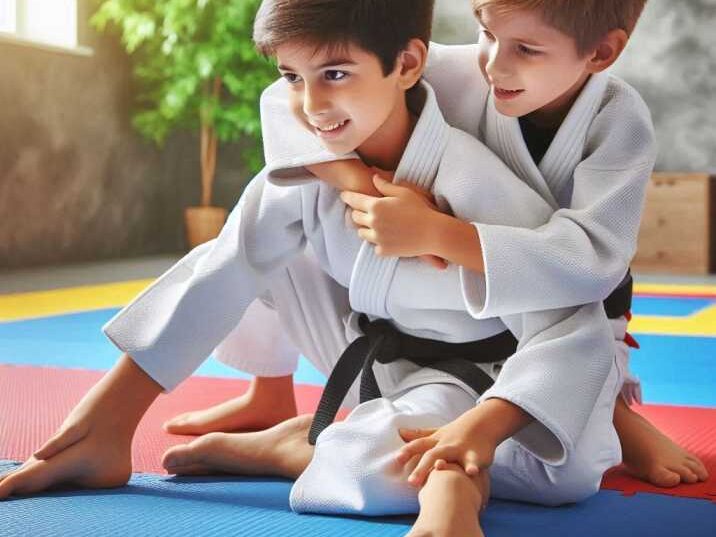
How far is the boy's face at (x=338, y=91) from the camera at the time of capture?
1.42m

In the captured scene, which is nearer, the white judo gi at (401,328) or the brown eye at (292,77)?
the white judo gi at (401,328)

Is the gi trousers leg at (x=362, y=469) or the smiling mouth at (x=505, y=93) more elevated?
the smiling mouth at (x=505, y=93)

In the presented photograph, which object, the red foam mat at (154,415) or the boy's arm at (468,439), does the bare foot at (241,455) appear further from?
the boy's arm at (468,439)

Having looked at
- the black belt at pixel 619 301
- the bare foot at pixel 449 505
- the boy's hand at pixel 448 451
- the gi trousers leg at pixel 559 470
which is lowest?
the gi trousers leg at pixel 559 470

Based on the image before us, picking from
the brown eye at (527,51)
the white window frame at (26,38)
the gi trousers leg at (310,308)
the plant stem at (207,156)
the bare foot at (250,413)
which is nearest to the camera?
the brown eye at (527,51)

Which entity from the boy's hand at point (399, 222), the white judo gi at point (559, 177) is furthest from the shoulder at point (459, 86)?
the boy's hand at point (399, 222)

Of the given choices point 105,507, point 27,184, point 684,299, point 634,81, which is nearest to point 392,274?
point 105,507

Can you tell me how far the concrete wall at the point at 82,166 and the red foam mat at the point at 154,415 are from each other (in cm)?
356

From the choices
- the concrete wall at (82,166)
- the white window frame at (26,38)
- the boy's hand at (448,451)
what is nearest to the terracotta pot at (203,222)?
the concrete wall at (82,166)

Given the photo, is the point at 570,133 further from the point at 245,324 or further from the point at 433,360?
the point at 245,324

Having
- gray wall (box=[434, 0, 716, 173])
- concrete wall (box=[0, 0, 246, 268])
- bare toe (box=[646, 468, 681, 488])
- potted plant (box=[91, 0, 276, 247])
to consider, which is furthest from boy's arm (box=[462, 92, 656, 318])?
gray wall (box=[434, 0, 716, 173])

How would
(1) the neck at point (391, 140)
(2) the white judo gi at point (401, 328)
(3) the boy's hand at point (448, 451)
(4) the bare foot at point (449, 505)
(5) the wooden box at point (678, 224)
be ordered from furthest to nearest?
(5) the wooden box at point (678, 224) < (1) the neck at point (391, 140) < (2) the white judo gi at point (401, 328) < (3) the boy's hand at point (448, 451) < (4) the bare foot at point (449, 505)

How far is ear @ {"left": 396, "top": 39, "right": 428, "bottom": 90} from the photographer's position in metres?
1.50

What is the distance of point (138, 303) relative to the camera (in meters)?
1.57
